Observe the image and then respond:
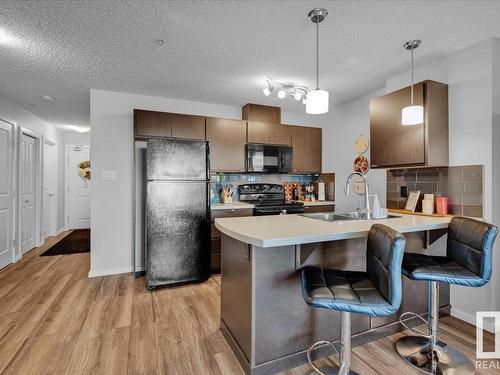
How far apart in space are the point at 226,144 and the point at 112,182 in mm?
1630

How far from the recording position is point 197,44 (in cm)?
238

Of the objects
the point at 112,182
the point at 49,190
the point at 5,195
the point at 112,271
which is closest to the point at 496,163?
the point at 112,182

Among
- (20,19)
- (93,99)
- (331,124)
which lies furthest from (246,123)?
(20,19)

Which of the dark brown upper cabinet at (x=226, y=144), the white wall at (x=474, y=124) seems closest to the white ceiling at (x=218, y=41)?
the white wall at (x=474, y=124)

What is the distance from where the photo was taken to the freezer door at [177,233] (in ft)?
10.2

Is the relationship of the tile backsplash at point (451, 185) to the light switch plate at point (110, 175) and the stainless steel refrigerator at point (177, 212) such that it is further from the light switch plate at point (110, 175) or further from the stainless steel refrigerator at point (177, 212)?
the light switch plate at point (110, 175)

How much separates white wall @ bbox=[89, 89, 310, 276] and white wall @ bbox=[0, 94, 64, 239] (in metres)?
1.48

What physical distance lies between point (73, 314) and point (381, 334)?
2688mm

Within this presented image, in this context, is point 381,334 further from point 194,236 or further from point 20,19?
point 20,19

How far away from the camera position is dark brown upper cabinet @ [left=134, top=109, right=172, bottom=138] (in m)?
3.45

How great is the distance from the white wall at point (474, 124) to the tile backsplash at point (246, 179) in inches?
95.6

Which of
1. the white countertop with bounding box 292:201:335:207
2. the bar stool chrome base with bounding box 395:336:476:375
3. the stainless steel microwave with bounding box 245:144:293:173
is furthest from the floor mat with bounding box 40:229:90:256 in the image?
the bar stool chrome base with bounding box 395:336:476:375

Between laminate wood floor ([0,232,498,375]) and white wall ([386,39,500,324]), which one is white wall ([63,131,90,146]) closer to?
laminate wood floor ([0,232,498,375])

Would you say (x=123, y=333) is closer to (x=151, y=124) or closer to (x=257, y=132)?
(x=151, y=124)
